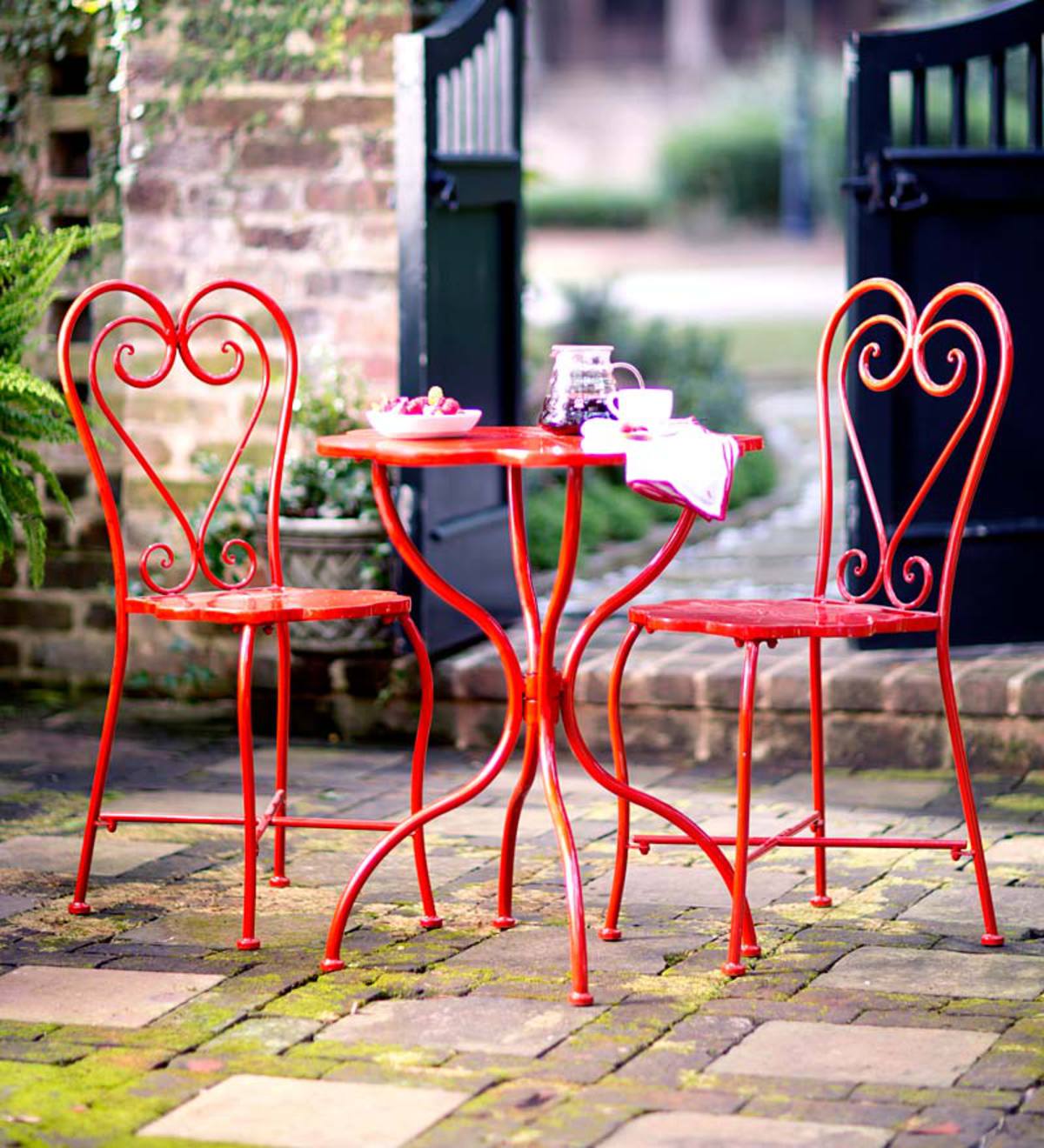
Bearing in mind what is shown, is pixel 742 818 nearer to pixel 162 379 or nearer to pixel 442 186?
pixel 162 379

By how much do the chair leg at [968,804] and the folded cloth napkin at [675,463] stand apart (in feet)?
1.66

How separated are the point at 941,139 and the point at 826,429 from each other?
40.3 feet

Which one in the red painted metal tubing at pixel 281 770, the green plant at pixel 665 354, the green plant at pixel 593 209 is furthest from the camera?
the green plant at pixel 593 209

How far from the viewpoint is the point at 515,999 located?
3.75 metres

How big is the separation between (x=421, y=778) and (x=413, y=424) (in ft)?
2.16

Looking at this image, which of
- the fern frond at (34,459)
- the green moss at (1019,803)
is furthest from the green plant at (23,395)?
the green moss at (1019,803)

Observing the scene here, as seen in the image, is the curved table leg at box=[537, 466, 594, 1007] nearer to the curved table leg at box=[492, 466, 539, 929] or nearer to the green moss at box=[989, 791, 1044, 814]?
the curved table leg at box=[492, 466, 539, 929]

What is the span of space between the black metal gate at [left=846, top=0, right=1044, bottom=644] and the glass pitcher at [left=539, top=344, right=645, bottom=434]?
1.71 metres

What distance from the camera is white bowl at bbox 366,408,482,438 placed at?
409 centimetres

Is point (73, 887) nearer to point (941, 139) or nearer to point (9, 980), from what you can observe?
point (9, 980)

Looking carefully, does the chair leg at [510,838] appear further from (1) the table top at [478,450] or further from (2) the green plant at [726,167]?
(2) the green plant at [726,167]

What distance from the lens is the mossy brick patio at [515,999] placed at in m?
3.21

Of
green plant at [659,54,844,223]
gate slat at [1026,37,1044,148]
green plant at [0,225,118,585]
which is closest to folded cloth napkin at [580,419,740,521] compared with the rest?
green plant at [0,225,118,585]

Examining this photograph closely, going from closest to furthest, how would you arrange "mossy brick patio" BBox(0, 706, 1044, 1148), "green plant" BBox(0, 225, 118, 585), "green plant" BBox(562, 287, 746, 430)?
"mossy brick patio" BBox(0, 706, 1044, 1148) < "green plant" BBox(0, 225, 118, 585) < "green plant" BBox(562, 287, 746, 430)
